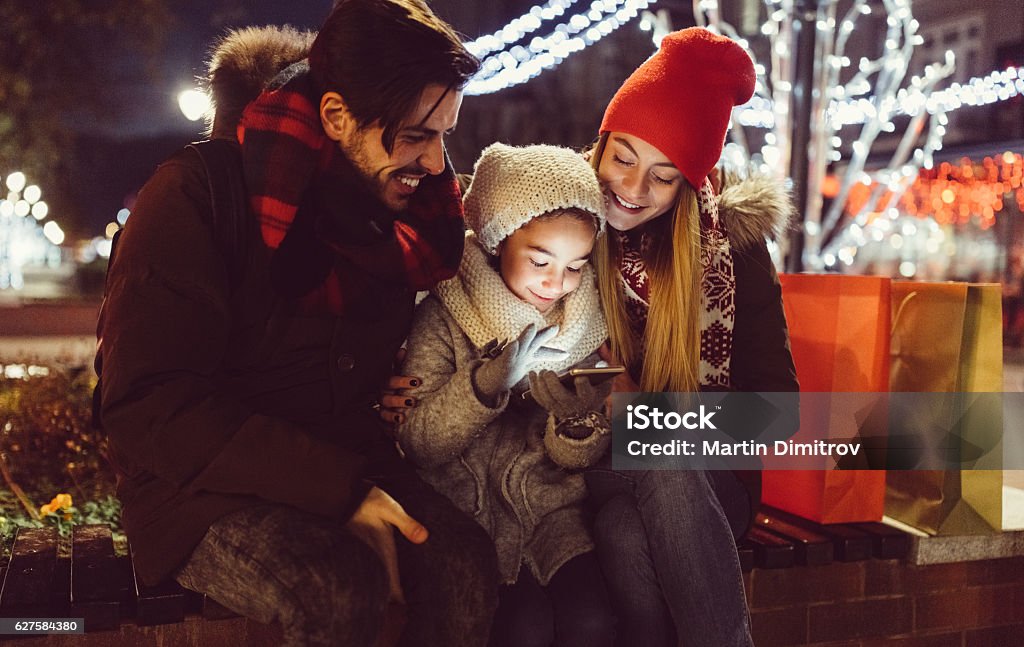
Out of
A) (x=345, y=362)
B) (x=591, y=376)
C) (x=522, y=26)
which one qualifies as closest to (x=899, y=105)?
(x=522, y=26)

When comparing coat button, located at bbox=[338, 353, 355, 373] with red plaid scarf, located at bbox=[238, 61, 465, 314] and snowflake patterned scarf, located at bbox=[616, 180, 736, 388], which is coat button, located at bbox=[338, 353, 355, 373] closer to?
red plaid scarf, located at bbox=[238, 61, 465, 314]

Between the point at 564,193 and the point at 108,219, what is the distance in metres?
22.1

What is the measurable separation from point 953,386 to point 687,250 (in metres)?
1.05

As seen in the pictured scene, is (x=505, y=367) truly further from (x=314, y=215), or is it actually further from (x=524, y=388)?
(x=314, y=215)

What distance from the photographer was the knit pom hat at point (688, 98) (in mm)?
2914

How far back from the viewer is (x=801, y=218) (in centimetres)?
665

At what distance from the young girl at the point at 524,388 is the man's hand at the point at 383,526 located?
0.35 m

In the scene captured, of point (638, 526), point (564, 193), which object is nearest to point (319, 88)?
point (564, 193)

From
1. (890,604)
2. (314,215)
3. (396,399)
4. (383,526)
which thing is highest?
(314,215)

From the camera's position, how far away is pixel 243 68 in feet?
7.97

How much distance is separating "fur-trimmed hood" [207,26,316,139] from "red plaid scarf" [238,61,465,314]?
148 mm

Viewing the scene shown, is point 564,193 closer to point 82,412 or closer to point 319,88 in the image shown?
point 319,88

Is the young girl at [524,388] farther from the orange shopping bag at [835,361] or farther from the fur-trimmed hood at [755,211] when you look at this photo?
the orange shopping bag at [835,361]

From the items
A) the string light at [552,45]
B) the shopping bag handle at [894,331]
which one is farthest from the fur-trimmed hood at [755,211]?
the string light at [552,45]
